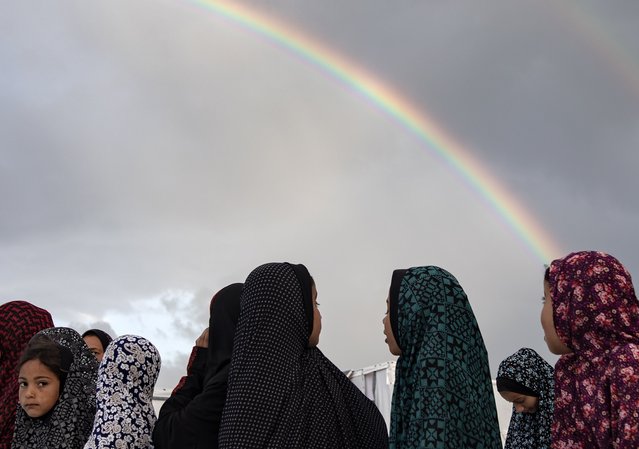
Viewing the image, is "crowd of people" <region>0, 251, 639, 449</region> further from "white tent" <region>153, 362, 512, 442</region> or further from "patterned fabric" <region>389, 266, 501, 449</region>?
"white tent" <region>153, 362, 512, 442</region>

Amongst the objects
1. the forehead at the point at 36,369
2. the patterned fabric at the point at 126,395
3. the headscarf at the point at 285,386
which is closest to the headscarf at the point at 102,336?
the forehead at the point at 36,369

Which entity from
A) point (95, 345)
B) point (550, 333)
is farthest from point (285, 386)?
point (95, 345)

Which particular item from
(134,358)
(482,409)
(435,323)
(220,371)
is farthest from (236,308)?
(482,409)

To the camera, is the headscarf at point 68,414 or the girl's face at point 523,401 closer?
the headscarf at point 68,414

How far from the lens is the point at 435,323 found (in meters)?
3.14

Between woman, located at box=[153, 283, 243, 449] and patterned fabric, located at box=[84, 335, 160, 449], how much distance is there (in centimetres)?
18

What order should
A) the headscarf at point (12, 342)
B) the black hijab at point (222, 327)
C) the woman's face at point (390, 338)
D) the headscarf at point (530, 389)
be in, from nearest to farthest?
the woman's face at point (390, 338) < the black hijab at point (222, 327) < the headscarf at point (12, 342) < the headscarf at point (530, 389)

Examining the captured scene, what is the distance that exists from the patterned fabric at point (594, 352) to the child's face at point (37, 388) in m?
2.66

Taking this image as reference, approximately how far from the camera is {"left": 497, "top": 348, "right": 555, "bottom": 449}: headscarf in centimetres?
494


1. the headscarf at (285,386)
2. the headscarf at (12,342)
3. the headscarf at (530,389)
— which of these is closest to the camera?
A: the headscarf at (285,386)

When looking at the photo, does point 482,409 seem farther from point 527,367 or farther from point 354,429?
point 527,367

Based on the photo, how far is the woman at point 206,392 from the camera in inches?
134

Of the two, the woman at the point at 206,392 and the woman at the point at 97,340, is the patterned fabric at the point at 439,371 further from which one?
the woman at the point at 97,340

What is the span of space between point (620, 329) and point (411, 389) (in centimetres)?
91
